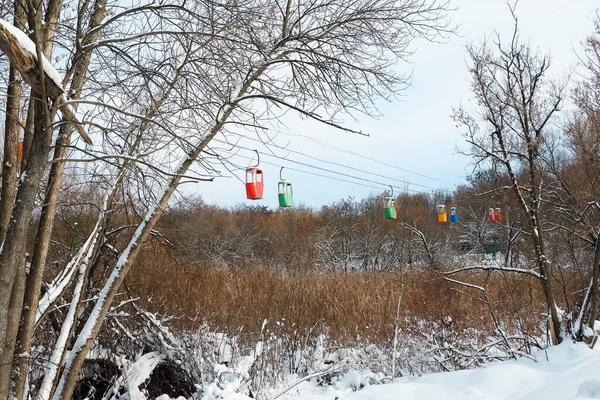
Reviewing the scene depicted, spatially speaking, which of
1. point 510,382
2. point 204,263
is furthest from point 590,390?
point 204,263

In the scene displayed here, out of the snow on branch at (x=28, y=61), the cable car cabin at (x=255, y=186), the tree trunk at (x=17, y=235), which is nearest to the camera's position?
the snow on branch at (x=28, y=61)

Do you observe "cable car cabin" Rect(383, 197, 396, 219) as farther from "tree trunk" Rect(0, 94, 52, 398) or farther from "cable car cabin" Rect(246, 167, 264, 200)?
"tree trunk" Rect(0, 94, 52, 398)

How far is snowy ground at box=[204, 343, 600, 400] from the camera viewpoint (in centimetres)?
382

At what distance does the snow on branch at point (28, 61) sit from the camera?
239 cm

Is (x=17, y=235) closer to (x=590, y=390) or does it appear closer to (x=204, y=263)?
(x=590, y=390)

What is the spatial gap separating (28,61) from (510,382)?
4.50 meters

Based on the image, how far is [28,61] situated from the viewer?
249 centimetres

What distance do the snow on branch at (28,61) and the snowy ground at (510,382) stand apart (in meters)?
2.46

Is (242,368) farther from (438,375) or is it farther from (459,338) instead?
(459,338)

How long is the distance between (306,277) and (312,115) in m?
7.53

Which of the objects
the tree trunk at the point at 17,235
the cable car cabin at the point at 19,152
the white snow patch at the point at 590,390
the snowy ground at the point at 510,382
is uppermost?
the cable car cabin at the point at 19,152

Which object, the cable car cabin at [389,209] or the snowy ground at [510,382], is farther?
the cable car cabin at [389,209]

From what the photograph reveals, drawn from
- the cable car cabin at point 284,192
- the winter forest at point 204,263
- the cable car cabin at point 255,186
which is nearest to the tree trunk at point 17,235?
the winter forest at point 204,263

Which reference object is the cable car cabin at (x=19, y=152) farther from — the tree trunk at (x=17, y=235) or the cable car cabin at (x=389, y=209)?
the cable car cabin at (x=389, y=209)
